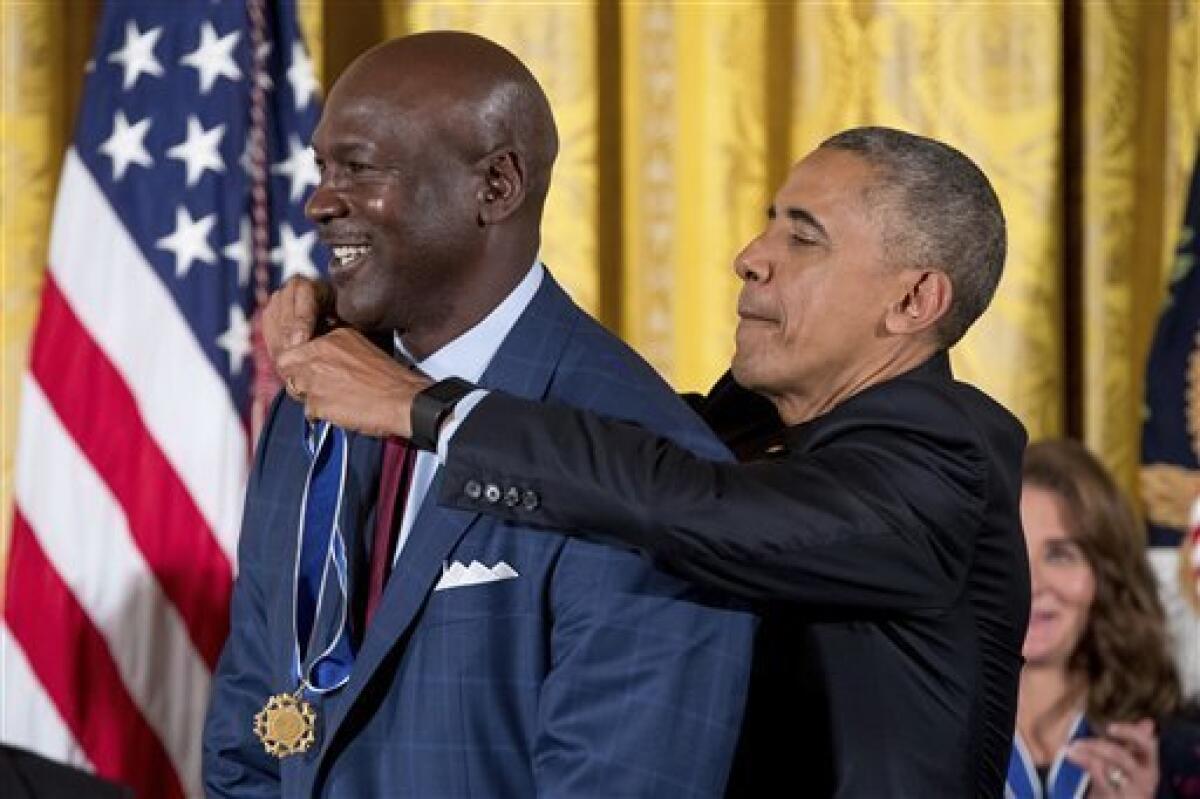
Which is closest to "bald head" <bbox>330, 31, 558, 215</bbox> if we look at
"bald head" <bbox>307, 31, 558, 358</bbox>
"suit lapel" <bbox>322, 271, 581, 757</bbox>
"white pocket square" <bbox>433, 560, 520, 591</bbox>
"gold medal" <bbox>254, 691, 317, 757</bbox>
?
"bald head" <bbox>307, 31, 558, 358</bbox>

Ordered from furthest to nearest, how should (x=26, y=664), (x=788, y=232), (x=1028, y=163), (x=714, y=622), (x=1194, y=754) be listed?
(x=1028, y=163), (x=26, y=664), (x=1194, y=754), (x=788, y=232), (x=714, y=622)

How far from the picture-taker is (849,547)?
6.09ft

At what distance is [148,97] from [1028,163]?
56.7 inches

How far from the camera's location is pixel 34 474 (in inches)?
139

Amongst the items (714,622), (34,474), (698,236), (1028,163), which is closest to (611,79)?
(698,236)

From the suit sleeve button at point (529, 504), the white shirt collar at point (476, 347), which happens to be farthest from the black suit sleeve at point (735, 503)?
the white shirt collar at point (476, 347)

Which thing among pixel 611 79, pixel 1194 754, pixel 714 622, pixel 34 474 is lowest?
pixel 1194 754

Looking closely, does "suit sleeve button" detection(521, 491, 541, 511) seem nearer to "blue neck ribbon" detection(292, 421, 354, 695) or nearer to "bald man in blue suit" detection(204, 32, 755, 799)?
"bald man in blue suit" detection(204, 32, 755, 799)

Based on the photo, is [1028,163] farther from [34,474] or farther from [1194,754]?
[34,474]

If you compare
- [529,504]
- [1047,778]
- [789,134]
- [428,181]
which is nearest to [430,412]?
[529,504]

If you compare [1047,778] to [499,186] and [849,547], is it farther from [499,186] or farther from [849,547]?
[499,186]

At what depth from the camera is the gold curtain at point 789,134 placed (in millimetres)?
3768

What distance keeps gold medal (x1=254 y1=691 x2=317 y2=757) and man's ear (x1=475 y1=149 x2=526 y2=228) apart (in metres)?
0.44

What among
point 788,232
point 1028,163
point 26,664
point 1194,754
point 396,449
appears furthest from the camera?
point 1028,163
